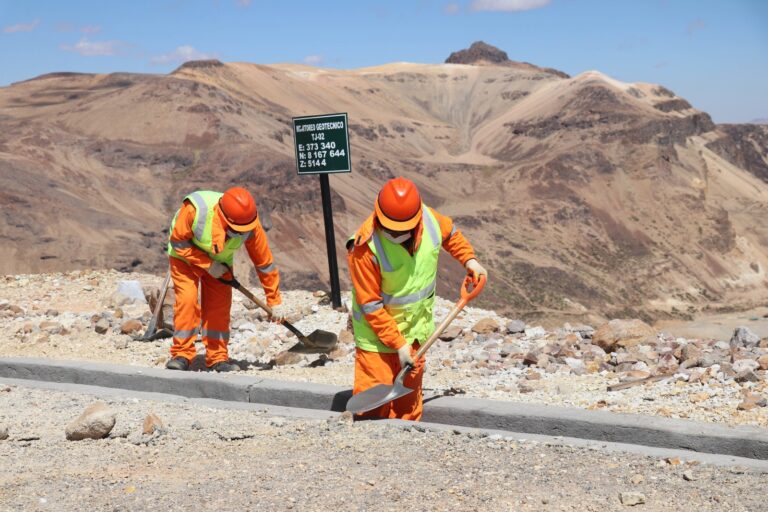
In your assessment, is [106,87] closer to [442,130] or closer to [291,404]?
[442,130]

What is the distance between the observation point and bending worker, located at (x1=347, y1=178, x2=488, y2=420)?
5.02 metres

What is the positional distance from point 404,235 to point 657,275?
142ft

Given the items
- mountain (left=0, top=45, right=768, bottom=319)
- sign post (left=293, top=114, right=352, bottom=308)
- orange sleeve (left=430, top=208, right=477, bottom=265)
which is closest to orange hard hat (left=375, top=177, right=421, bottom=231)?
orange sleeve (left=430, top=208, right=477, bottom=265)

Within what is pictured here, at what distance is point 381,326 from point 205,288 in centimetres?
271

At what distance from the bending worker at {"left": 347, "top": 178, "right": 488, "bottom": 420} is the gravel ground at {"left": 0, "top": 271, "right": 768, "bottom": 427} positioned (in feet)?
2.74

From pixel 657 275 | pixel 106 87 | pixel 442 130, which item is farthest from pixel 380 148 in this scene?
pixel 657 275

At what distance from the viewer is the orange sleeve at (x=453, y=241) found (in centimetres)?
536

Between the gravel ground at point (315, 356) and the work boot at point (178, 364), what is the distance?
526mm

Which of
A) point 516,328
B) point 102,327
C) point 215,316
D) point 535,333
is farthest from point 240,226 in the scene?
point 535,333

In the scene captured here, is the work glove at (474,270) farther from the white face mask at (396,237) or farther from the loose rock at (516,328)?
the loose rock at (516,328)

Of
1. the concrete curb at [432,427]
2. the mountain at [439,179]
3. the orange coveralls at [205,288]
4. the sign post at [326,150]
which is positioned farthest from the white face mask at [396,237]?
the mountain at [439,179]

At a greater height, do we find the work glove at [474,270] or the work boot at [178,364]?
the work glove at [474,270]

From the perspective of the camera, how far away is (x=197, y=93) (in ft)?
155

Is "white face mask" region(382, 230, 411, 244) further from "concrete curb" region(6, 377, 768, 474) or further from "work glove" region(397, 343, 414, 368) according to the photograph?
"concrete curb" region(6, 377, 768, 474)
